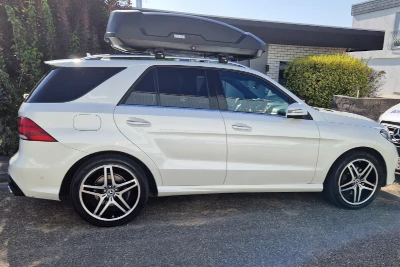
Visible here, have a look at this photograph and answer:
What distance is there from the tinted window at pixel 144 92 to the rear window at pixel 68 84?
0.28m

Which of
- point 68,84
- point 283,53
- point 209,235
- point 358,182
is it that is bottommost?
point 209,235

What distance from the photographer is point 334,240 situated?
3.36 meters

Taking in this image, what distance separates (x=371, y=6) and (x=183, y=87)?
857 inches

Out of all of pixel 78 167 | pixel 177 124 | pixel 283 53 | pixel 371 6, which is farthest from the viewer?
pixel 371 6

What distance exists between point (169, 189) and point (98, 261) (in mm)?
1039

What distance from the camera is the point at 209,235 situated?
3.39m

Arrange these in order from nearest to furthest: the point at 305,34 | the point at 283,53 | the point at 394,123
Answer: the point at 394,123 → the point at 305,34 → the point at 283,53

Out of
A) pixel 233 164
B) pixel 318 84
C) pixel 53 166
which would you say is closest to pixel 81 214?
pixel 53 166

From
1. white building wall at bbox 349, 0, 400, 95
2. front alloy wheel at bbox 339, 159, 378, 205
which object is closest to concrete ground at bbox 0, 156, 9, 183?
front alloy wheel at bbox 339, 159, 378, 205

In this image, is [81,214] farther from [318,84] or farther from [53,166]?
[318,84]

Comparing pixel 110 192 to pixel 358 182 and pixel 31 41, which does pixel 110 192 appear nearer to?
pixel 358 182

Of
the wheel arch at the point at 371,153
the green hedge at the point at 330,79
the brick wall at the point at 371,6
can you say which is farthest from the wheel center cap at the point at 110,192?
the brick wall at the point at 371,6

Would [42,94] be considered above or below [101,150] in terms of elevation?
above

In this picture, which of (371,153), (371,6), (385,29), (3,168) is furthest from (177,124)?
(371,6)
